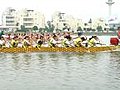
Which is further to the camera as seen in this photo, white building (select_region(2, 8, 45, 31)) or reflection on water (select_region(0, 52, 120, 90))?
white building (select_region(2, 8, 45, 31))

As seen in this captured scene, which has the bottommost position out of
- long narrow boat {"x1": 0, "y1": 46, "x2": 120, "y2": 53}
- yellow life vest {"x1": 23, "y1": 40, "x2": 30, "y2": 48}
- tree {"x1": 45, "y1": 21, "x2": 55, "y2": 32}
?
long narrow boat {"x1": 0, "y1": 46, "x2": 120, "y2": 53}

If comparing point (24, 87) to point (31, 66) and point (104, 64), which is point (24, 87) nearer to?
point (31, 66)

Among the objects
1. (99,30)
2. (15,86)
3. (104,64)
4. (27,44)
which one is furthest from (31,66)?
(99,30)

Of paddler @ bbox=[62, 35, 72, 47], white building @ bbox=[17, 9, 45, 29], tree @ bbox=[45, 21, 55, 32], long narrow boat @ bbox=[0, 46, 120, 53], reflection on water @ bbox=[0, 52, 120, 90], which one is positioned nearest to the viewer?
reflection on water @ bbox=[0, 52, 120, 90]

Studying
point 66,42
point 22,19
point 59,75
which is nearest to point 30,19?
point 22,19

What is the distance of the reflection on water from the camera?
13008 mm

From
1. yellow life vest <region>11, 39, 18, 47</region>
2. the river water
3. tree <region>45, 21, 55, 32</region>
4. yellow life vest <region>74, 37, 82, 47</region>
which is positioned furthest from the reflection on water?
tree <region>45, 21, 55, 32</region>

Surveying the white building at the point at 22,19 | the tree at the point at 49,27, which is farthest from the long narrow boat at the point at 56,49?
the white building at the point at 22,19

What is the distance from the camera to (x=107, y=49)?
26.1 m

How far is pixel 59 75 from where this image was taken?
15242mm

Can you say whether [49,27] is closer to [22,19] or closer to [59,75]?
[22,19]

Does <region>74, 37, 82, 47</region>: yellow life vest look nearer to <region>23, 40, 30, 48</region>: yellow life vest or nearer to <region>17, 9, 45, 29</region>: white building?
<region>23, 40, 30, 48</region>: yellow life vest

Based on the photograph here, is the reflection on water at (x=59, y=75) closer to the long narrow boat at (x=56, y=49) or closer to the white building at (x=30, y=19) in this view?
the long narrow boat at (x=56, y=49)

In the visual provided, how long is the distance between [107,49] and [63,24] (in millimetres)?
109415
